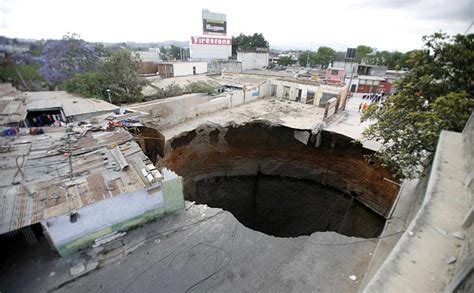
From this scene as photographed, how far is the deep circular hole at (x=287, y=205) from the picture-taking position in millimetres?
11875

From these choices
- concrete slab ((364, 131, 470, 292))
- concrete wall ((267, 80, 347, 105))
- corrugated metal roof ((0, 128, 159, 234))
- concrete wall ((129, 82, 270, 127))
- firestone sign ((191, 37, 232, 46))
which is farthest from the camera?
firestone sign ((191, 37, 232, 46))

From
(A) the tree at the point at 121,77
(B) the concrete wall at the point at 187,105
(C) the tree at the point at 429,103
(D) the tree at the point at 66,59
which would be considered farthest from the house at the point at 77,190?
(D) the tree at the point at 66,59

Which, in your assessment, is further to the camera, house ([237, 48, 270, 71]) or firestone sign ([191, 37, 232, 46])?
house ([237, 48, 270, 71])

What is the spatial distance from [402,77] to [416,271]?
7.85m

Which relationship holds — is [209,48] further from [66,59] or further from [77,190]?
[77,190]

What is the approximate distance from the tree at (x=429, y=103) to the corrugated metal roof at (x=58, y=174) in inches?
318

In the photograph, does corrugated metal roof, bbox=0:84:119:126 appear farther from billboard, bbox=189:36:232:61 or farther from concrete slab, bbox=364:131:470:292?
billboard, bbox=189:36:232:61

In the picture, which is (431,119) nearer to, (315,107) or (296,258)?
(296,258)

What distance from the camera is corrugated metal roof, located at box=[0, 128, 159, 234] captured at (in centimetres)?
486

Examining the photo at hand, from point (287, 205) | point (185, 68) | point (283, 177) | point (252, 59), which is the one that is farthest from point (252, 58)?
point (287, 205)

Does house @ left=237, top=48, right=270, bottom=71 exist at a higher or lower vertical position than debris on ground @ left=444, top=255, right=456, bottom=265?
higher

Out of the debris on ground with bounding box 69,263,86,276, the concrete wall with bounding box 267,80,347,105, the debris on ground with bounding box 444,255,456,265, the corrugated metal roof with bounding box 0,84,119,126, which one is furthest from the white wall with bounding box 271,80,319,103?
the debris on ground with bounding box 69,263,86,276

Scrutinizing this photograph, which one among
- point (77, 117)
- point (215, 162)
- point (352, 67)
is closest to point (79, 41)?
point (77, 117)

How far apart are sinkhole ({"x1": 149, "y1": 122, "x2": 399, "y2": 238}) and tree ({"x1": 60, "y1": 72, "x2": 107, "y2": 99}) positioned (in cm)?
681
